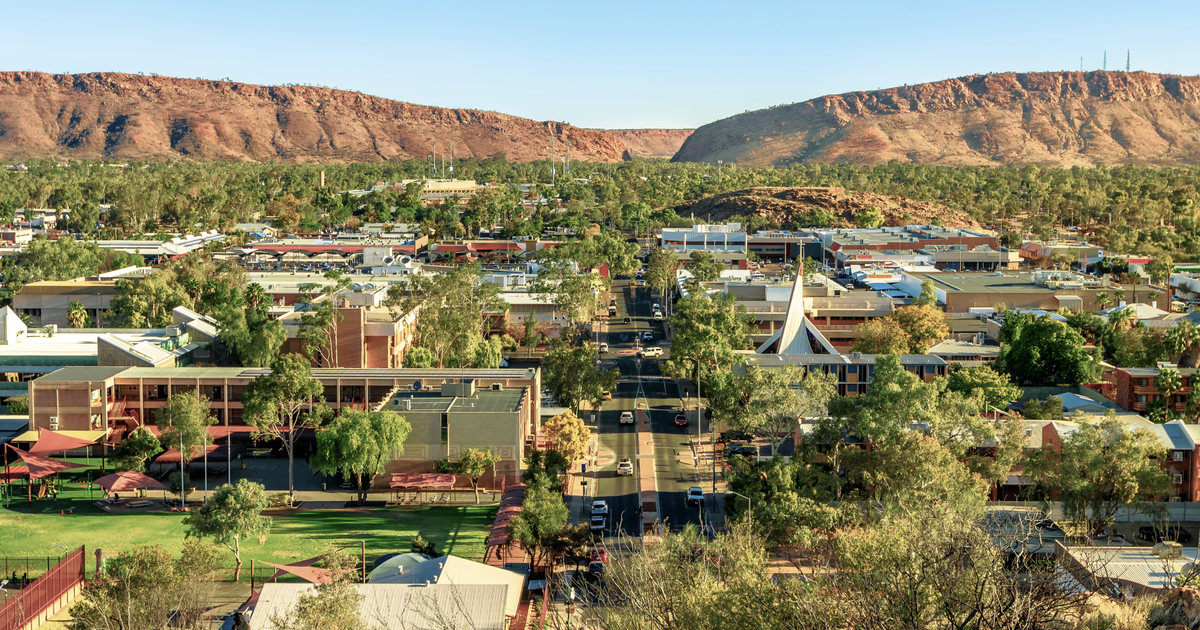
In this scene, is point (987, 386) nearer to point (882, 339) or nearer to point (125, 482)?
point (882, 339)

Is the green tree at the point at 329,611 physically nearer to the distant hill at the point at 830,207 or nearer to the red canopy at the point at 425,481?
the red canopy at the point at 425,481

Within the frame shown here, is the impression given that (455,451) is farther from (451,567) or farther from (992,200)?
(992,200)

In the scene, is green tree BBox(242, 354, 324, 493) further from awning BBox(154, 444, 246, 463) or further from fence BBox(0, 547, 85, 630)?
fence BBox(0, 547, 85, 630)

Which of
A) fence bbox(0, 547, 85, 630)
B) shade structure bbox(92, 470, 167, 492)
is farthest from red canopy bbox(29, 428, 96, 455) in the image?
fence bbox(0, 547, 85, 630)

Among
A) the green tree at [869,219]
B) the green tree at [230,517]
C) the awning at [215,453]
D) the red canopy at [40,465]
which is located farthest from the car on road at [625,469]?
the green tree at [869,219]

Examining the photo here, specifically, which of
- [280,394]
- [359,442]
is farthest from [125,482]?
[359,442]

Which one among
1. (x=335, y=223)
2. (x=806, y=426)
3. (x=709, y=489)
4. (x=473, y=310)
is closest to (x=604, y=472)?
(x=709, y=489)
